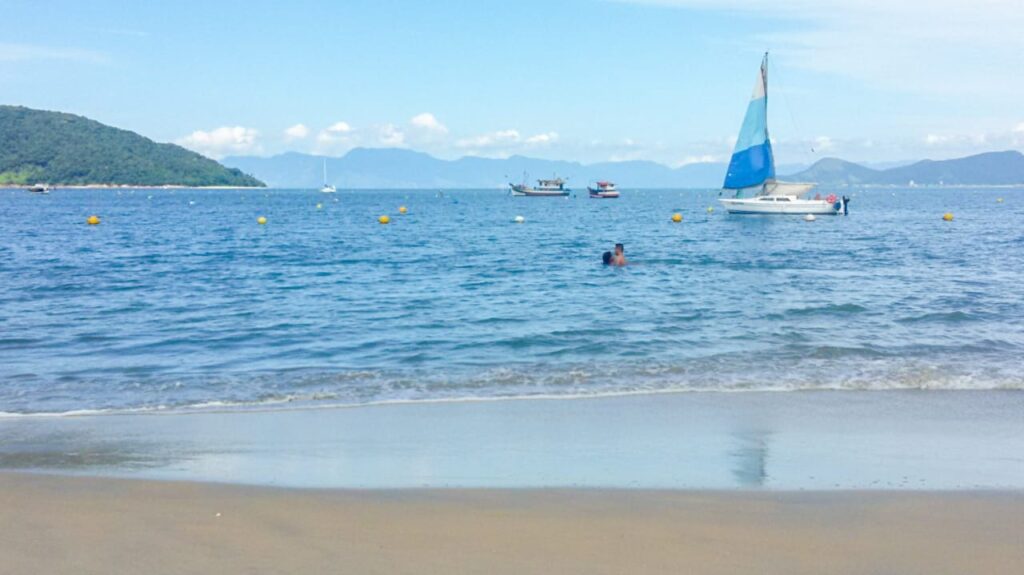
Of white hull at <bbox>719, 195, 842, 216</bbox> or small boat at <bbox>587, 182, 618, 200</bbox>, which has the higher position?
small boat at <bbox>587, 182, 618, 200</bbox>

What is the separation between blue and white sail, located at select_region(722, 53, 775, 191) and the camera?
227 feet

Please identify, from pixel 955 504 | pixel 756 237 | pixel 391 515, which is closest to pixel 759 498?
pixel 955 504

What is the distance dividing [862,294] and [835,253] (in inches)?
631

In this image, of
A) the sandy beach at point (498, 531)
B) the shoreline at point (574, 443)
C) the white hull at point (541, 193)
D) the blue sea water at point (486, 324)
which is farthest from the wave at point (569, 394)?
the white hull at point (541, 193)

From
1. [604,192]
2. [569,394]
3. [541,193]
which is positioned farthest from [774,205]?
[604,192]

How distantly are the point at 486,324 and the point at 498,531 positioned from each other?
1236 cm

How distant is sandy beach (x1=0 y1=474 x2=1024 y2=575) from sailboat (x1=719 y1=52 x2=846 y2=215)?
6258 centimetres

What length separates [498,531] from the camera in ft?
23.2

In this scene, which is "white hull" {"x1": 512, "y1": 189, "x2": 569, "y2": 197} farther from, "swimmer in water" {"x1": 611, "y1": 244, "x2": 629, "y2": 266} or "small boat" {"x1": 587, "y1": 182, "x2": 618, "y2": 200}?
"swimmer in water" {"x1": 611, "y1": 244, "x2": 629, "y2": 266}

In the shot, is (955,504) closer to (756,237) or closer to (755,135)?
(756,237)

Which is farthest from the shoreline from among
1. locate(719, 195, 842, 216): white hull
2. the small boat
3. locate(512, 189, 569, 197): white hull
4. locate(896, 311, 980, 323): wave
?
the small boat

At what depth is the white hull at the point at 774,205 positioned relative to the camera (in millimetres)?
67750

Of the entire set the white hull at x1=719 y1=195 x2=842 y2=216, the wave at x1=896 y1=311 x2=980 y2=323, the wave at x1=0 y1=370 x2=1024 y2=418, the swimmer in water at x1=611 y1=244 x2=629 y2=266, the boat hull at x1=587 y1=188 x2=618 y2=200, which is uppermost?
the boat hull at x1=587 y1=188 x2=618 y2=200

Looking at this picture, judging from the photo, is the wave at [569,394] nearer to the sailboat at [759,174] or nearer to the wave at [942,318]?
the wave at [942,318]
